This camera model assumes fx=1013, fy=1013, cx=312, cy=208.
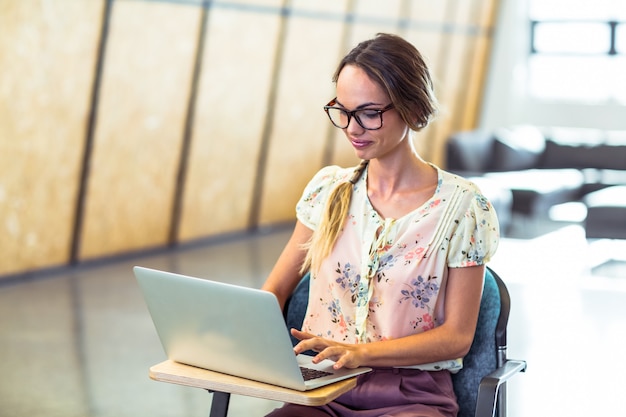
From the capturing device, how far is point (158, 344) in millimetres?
5648

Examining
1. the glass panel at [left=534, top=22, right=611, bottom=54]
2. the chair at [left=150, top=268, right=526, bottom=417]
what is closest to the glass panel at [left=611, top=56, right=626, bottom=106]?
the glass panel at [left=534, top=22, right=611, bottom=54]

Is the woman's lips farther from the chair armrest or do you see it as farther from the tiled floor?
the tiled floor

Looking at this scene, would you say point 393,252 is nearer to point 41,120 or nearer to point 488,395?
point 488,395

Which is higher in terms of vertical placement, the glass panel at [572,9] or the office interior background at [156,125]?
the glass panel at [572,9]

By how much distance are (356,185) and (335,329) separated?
14.8 inches

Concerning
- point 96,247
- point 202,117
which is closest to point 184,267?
point 96,247

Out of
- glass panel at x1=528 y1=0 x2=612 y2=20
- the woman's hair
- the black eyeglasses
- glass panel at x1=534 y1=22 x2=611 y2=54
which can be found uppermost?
glass panel at x1=528 y1=0 x2=612 y2=20

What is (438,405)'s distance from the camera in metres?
2.39

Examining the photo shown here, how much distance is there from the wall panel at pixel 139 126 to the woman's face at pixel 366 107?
217 inches

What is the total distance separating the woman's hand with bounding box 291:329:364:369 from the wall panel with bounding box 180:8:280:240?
6.74 metres

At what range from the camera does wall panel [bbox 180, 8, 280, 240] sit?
8.85 metres

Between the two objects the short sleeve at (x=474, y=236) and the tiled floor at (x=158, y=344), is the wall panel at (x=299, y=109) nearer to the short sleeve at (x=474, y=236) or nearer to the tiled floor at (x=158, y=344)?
the tiled floor at (x=158, y=344)

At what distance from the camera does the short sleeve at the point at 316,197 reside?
258 centimetres

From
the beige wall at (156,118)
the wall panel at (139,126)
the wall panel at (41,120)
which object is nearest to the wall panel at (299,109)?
the beige wall at (156,118)
